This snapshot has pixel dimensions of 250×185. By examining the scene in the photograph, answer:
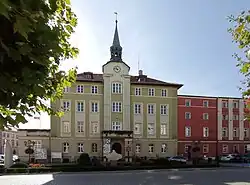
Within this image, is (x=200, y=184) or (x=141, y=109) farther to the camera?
(x=141, y=109)

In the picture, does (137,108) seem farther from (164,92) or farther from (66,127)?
(66,127)

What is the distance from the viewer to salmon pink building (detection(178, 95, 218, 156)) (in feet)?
231

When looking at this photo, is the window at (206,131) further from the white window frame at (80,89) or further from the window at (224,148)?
the white window frame at (80,89)

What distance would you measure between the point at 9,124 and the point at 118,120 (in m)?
56.9

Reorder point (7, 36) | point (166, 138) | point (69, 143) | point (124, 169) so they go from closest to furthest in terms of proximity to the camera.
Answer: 1. point (7, 36)
2. point (124, 169)
3. point (69, 143)
4. point (166, 138)

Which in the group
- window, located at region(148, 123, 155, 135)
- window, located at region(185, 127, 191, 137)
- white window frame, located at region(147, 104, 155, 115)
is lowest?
window, located at region(185, 127, 191, 137)

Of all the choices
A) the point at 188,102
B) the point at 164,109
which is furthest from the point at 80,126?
the point at 188,102

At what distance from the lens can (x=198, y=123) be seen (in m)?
71.6

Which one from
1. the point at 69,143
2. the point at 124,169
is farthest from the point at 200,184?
the point at 69,143

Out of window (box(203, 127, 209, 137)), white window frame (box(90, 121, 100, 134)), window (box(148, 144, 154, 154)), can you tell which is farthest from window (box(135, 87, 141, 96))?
window (box(203, 127, 209, 137))

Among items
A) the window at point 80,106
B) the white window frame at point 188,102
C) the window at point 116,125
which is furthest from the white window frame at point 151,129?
the white window frame at point 188,102

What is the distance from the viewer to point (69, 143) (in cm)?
5841

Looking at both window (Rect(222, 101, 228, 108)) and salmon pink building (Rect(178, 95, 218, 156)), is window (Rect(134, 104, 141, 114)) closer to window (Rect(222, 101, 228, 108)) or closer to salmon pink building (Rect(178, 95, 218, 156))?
salmon pink building (Rect(178, 95, 218, 156))

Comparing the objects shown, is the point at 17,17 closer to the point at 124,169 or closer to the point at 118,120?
the point at 124,169
